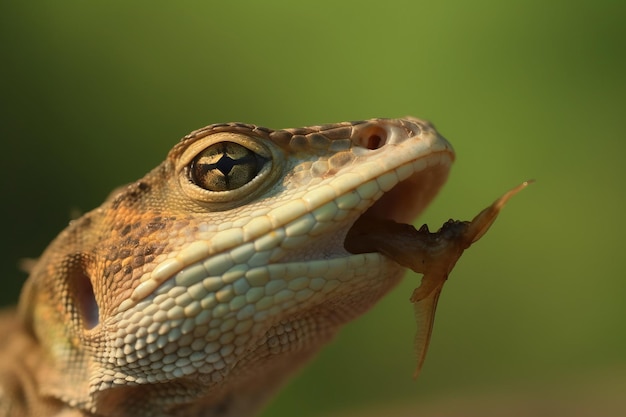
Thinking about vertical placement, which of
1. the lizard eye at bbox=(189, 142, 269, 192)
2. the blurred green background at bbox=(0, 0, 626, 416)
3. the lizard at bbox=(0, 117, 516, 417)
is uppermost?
the blurred green background at bbox=(0, 0, 626, 416)

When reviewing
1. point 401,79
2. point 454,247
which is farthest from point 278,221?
point 401,79

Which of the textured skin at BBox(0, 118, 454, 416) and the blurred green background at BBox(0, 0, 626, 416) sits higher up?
the blurred green background at BBox(0, 0, 626, 416)

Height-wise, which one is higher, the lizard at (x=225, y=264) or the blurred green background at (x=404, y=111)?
the blurred green background at (x=404, y=111)

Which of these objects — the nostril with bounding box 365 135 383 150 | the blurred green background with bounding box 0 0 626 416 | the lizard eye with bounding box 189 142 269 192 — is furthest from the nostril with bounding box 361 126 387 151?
the blurred green background with bounding box 0 0 626 416

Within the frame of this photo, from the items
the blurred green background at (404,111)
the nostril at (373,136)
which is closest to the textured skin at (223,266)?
the nostril at (373,136)

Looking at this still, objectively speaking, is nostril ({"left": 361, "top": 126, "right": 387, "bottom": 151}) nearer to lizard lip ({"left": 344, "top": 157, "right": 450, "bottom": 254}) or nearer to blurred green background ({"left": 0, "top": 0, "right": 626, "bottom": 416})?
lizard lip ({"left": 344, "top": 157, "right": 450, "bottom": 254})

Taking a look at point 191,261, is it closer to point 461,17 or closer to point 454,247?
point 454,247

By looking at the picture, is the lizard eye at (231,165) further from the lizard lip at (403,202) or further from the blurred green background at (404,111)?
the blurred green background at (404,111)
